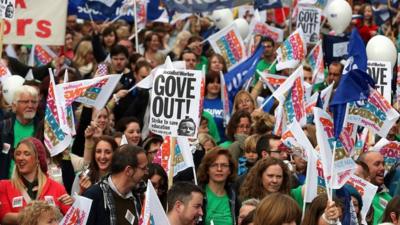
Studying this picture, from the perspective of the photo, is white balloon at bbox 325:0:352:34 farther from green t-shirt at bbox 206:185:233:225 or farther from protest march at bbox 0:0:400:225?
green t-shirt at bbox 206:185:233:225

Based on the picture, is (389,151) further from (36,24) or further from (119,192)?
(119,192)

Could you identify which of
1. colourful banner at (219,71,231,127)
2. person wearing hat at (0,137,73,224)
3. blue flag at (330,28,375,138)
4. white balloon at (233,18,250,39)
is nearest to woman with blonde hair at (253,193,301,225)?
blue flag at (330,28,375,138)

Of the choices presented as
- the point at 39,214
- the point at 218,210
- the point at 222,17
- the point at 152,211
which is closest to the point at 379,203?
the point at 218,210

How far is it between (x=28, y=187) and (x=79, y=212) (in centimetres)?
125

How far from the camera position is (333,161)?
12.3 meters

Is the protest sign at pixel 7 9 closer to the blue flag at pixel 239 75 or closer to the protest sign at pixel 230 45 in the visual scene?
the blue flag at pixel 239 75

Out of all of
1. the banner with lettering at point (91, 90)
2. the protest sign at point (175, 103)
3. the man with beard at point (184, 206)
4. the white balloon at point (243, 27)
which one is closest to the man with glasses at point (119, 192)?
the man with beard at point (184, 206)

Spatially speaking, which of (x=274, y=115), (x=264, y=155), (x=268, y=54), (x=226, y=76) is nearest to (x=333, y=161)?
(x=264, y=155)

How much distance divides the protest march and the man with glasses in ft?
0.03

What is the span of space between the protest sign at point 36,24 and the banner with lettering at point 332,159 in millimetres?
5731

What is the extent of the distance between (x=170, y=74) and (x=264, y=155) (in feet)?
3.75

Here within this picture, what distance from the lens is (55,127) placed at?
14578 mm

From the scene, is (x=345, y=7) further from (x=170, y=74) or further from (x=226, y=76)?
(x=170, y=74)

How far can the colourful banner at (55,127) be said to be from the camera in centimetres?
1438
